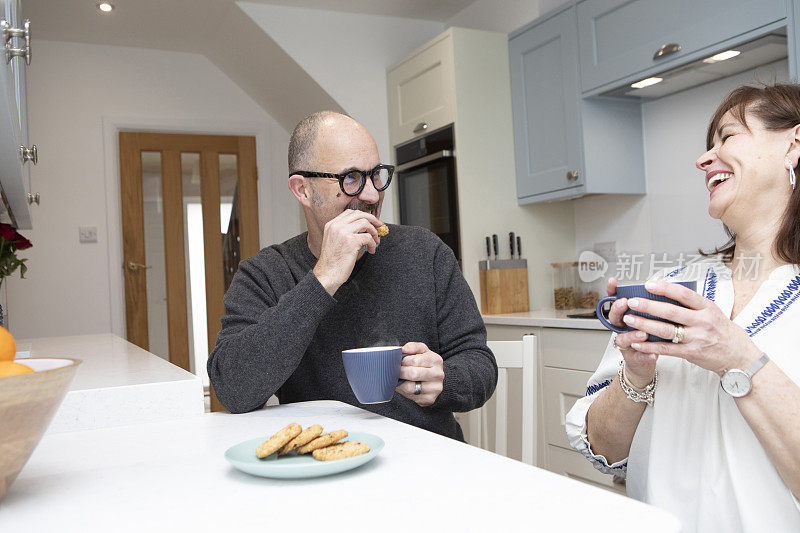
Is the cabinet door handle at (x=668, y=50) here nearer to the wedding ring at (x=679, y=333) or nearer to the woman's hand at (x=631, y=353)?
the woman's hand at (x=631, y=353)

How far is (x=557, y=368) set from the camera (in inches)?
103

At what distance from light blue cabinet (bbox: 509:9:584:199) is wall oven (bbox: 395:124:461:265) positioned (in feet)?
1.11

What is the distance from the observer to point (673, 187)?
285 cm

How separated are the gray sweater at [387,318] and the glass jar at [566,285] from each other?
5.80ft

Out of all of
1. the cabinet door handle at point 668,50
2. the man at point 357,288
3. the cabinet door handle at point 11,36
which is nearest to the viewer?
the cabinet door handle at point 11,36

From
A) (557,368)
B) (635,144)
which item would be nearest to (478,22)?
(635,144)

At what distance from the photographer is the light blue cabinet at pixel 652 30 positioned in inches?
82.6

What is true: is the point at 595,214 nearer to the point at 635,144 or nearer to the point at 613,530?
the point at 635,144

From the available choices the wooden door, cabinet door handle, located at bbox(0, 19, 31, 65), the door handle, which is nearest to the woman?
cabinet door handle, located at bbox(0, 19, 31, 65)

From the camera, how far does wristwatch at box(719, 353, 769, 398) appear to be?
84cm

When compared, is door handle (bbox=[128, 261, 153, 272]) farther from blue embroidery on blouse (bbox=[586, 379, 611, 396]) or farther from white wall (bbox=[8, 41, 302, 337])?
blue embroidery on blouse (bbox=[586, 379, 611, 396])

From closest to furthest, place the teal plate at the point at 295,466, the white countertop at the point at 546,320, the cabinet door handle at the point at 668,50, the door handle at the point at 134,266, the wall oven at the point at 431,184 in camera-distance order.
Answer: the teal plate at the point at 295,466
the cabinet door handle at the point at 668,50
the white countertop at the point at 546,320
the wall oven at the point at 431,184
the door handle at the point at 134,266

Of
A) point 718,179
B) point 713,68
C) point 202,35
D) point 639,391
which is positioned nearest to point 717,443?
point 639,391

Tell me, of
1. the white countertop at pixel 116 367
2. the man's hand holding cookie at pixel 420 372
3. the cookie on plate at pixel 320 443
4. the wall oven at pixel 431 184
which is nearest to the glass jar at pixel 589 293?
the wall oven at pixel 431 184
